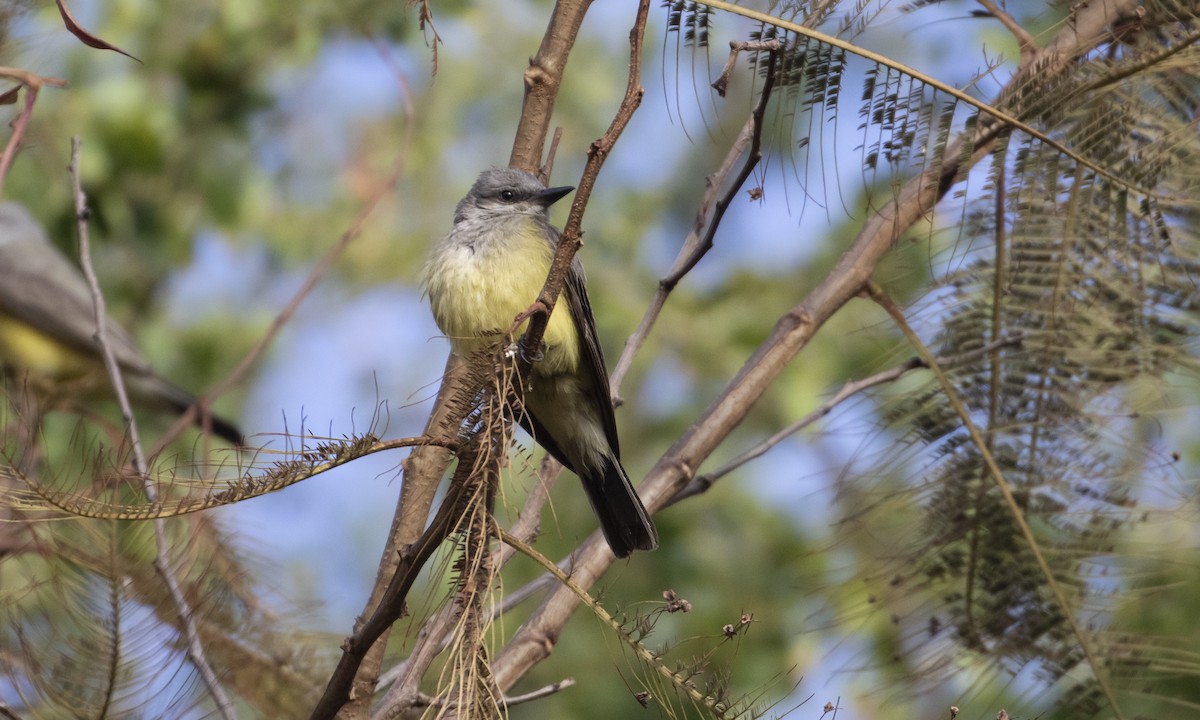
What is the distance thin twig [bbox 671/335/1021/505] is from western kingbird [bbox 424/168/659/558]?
231 mm

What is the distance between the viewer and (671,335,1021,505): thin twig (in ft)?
10.2

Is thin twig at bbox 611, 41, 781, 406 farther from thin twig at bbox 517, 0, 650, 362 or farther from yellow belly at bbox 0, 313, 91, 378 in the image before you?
yellow belly at bbox 0, 313, 91, 378

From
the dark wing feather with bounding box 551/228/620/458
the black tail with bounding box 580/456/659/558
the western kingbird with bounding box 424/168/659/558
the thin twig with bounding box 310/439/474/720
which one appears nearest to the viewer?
the thin twig with bounding box 310/439/474/720

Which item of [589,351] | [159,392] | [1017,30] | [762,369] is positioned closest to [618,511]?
[589,351]

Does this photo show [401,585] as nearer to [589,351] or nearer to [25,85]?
[25,85]

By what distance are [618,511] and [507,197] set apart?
1.35 m

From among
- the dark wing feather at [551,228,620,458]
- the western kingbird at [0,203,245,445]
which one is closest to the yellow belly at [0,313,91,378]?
the western kingbird at [0,203,245,445]

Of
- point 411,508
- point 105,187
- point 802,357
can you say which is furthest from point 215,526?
point 802,357

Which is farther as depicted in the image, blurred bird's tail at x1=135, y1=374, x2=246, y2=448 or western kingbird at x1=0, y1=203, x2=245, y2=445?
western kingbird at x1=0, y1=203, x2=245, y2=445

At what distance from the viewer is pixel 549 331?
353 cm

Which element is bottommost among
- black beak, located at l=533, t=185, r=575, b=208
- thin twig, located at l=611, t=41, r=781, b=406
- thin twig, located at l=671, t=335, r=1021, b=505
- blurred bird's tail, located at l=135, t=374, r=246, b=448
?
thin twig, located at l=671, t=335, r=1021, b=505

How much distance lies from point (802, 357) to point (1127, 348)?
10.7 ft

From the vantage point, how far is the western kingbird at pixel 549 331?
351 cm

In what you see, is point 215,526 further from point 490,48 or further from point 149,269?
point 490,48
